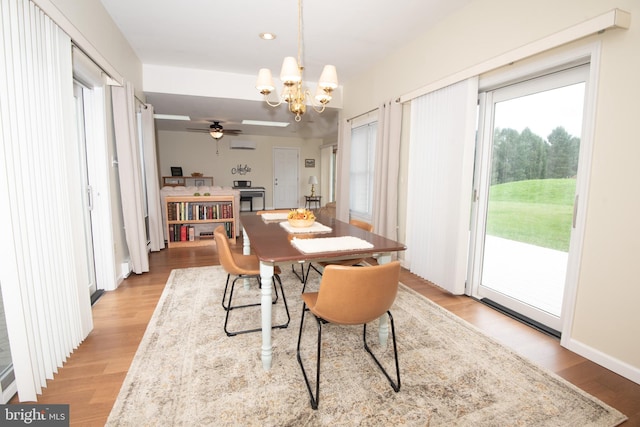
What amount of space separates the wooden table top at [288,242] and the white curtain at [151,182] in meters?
2.45

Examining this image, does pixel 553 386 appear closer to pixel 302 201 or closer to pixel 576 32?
pixel 576 32

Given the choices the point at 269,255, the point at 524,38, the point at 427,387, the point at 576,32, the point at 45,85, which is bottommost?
the point at 427,387

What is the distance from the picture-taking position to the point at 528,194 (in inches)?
102

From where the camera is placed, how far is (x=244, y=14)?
9.74ft

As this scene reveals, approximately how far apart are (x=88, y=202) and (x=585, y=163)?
4.14 meters

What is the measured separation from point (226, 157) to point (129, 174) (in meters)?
6.31

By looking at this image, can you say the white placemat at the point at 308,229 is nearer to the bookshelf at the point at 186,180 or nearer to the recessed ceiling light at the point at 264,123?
the recessed ceiling light at the point at 264,123

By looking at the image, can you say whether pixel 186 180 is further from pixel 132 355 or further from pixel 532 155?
pixel 532 155

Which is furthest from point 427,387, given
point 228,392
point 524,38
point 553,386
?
point 524,38

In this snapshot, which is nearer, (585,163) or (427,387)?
(427,387)

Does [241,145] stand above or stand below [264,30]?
below

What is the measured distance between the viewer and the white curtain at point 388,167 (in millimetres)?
3807

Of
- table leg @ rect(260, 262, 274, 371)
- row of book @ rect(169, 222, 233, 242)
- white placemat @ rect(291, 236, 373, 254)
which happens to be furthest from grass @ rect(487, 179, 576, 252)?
row of book @ rect(169, 222, 233, 242)

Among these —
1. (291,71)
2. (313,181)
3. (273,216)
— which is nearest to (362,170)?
(273,216)
